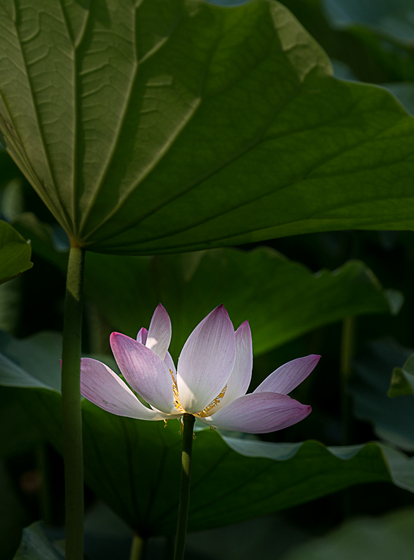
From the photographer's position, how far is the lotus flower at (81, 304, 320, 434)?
323 mm

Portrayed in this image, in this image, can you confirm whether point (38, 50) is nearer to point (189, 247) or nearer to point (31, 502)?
point (189, 247)

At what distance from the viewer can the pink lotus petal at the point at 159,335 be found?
0.38 meters

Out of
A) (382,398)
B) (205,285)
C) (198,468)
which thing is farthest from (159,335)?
(382,398)

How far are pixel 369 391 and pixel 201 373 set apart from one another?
0.65 meters

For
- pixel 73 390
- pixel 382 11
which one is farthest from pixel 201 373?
pixel 382 11

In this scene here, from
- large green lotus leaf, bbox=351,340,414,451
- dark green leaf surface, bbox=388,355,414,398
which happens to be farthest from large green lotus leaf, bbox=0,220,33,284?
large green lotus leaf, bbox=351,340,414,451

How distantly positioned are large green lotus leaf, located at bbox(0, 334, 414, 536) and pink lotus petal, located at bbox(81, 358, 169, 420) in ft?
0.38

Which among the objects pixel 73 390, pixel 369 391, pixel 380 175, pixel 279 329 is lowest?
pixel 369 391

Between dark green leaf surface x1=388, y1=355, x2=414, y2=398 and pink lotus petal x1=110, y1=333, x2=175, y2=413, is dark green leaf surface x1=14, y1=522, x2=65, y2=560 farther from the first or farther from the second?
dark green leaf surface x1=388, y1=355, x2=414, y2=398

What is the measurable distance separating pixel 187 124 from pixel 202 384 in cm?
18

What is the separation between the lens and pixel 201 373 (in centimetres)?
34

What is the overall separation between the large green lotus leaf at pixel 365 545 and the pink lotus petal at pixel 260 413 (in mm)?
85

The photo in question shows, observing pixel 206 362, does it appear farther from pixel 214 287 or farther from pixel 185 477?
pixel 214 287

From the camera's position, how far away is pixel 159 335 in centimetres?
39
